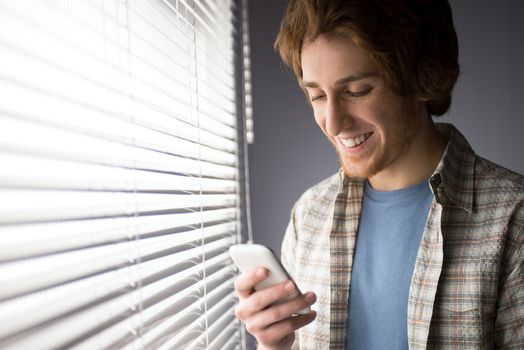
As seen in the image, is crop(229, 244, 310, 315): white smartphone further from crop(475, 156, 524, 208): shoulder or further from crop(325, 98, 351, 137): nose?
crop(475, 156, 524, 208): shoulder

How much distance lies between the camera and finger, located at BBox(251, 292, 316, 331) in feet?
3.18

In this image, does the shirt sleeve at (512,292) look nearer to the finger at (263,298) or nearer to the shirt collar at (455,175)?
the shirt collar at (455,175)

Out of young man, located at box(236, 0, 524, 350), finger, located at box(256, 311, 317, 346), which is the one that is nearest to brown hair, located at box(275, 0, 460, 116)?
young man, located at box(236, 0, 524, 350)

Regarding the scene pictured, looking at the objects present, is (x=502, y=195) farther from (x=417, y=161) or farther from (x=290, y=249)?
(x=290, y=249)

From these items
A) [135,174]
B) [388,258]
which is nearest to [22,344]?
[135,174]

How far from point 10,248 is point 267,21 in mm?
1574

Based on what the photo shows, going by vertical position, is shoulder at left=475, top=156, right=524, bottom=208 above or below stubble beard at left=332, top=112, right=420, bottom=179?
below

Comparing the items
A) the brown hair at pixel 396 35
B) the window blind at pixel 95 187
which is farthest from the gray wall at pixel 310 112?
the window blind at pixel 95 187

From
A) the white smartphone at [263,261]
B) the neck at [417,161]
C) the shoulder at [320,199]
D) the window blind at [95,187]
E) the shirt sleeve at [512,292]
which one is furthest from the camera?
the shoulder at [320,199]

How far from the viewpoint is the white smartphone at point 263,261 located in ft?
3.10

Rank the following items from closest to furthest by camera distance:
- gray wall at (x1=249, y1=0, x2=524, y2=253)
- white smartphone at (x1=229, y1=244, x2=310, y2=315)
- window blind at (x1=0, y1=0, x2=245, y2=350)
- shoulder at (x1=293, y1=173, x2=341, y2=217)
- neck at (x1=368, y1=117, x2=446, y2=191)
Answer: window blind at (x1=0, y1=0, x2=245, y2=350) → white smartphone at (x1=229, y1=244, x2=310, y2=315) → neck at (x1=368, y1=117, x2=446, y2=191) → shoulder at (x1=293, y1=173, x2=341, y2=217) → gray wall at (x1=249, y1=0, x2=524, y2=253)

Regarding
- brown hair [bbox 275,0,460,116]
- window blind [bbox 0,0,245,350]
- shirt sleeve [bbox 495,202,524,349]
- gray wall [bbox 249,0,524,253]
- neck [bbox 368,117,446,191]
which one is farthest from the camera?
gray wall [bbox 249,0,524,253]

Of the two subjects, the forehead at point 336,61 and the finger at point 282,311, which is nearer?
the finger at point 282,311

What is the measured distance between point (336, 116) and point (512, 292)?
582 millimetres
